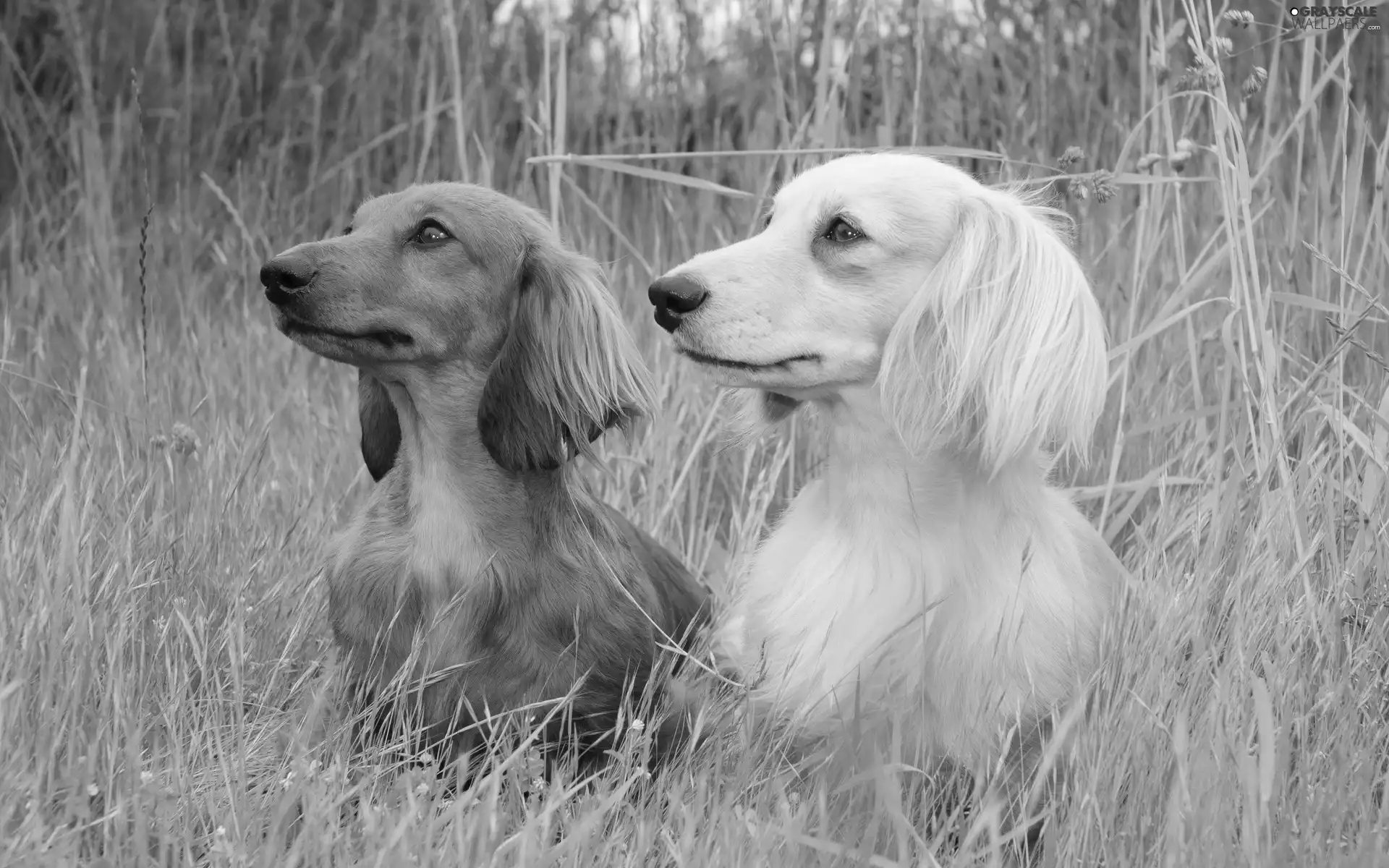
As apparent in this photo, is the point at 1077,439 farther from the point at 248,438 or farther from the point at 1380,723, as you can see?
the point at 248,438

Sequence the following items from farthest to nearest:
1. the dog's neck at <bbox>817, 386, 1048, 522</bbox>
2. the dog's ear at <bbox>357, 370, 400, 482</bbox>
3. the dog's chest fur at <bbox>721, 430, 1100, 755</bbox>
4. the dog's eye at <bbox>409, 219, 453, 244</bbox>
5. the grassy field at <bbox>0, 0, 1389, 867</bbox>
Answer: the dog's ear at <bbox>357, 370, 400, 482</bbox>, the dog's eye at <bbox>409, 219, 453, 244</bbox>, the dog's neck at <bbox>817, 386, 1048, 522</bbox>, the dog's chest fur at <bbox>721, 430, 1100, 755</bbox>, the grassy field at <bbox>0, 0, 1389, 867</bbox>

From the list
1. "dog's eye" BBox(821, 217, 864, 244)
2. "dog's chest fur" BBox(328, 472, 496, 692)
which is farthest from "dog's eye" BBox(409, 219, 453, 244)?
"dog's eye" BBox(821, 217, 864, 244)

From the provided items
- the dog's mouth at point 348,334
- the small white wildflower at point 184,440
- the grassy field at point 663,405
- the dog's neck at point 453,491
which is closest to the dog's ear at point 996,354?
the grassy field at point 663,405

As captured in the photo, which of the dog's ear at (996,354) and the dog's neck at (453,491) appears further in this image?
the dog's neck at (453,491)

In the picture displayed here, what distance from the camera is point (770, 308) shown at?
266 cm

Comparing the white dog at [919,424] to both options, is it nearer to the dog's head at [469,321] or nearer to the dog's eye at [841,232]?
the dog's eye at [841,232]

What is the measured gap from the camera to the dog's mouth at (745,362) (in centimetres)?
266

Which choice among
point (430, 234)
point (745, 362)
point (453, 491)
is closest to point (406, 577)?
point (453, 491)

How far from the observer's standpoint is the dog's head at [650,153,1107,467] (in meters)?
2.66

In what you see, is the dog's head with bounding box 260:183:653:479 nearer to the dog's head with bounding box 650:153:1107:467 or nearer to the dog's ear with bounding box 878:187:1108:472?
the dog's head with bounding box 650:153:1107:467

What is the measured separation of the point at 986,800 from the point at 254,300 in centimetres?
359

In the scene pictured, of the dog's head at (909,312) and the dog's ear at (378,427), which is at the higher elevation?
the dog's head at (909,312)

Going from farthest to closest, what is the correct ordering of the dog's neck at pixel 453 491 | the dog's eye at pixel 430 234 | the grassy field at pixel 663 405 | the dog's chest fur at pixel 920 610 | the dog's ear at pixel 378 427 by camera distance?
the dog's ear at pixel 378 427, the dog's eye at pixel 430 234, the dog's neck at pixel 453 491, the dog's chest fur at pixel 920 610, the grassy field at pixel 663 405

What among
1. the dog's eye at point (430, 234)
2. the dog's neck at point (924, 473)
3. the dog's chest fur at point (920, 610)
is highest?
the dog's eye at point (430, 234)
